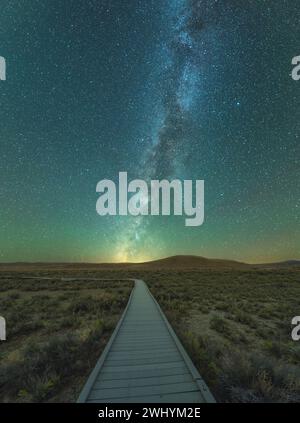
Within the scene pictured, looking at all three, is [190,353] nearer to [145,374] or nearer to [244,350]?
[145,374]

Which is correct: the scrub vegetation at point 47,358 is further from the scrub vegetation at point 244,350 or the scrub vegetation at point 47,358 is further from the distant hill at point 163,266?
the distant hill at point 163,266

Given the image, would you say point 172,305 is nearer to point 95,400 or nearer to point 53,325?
point 53,325

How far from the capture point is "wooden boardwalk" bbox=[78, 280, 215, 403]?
357 cm

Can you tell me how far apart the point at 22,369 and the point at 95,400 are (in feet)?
9.60

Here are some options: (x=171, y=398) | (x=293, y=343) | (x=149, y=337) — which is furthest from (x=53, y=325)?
(x=293, y=343)

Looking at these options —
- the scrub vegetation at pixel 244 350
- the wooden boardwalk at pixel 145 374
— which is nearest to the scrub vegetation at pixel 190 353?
the scrub vegetation at pixel 244 350

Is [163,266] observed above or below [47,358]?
below

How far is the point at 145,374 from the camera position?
4.30 metres

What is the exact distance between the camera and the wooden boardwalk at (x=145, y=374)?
11.7ft
